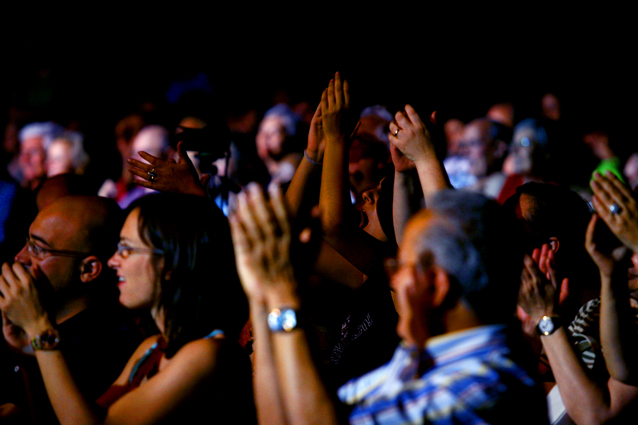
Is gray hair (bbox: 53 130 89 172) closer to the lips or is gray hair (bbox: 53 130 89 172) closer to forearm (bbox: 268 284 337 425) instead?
the lips

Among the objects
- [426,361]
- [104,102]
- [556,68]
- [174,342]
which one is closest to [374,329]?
[174,342]

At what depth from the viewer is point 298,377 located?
136cm

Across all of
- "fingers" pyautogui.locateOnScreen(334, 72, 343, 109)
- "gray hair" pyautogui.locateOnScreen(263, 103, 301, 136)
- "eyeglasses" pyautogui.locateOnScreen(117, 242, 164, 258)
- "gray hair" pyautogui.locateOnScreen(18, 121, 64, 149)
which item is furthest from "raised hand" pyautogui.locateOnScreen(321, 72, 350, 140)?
"gray hair" pyautogui.locateOnScreen(18, 121, 64, 149)

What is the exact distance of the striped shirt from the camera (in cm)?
133

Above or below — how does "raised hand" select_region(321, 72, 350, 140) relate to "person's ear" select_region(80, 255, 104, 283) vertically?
above

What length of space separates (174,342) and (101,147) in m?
4.35

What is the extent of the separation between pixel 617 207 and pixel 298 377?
1124 mm

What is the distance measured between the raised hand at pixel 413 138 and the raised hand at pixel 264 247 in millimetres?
982

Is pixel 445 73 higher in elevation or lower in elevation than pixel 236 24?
lower

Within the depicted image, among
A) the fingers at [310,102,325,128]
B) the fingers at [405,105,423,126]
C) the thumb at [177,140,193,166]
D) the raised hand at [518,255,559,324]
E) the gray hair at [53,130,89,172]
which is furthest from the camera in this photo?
the gray hair at [53,130,89,172]

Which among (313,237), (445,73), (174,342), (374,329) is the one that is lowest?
(374,329)

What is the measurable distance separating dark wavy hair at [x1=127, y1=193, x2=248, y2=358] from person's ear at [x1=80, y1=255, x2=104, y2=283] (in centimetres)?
55

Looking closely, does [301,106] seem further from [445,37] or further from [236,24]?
[445,37]

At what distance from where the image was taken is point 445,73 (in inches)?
336
